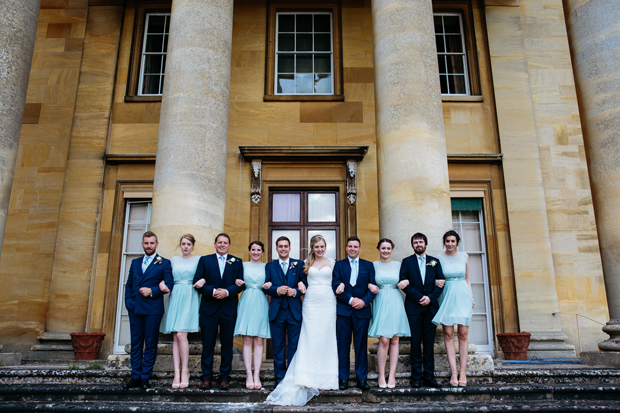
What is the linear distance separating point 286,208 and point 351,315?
507cm

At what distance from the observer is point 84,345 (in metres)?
9.20

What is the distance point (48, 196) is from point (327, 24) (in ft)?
24.8

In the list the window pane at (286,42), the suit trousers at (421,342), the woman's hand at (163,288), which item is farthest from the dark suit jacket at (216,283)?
the window pane at (286,42)

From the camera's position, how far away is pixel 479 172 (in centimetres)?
1070

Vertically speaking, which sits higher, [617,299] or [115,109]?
[115,109]

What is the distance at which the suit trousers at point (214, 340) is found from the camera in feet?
18.6

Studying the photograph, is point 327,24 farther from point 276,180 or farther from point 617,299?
point 617,299

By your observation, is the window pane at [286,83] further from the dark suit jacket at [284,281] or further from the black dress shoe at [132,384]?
the black dress shoe at [132,384]

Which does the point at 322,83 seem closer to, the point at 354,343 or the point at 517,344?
the point at 517,344

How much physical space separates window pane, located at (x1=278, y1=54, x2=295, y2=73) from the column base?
792 centimetres

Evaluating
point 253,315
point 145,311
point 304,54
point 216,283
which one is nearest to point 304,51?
point 304,54

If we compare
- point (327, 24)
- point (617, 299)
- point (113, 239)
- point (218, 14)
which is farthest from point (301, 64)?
point (617, 299)

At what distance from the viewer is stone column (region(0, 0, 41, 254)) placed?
6.99m

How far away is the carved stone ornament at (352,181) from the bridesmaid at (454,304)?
4.36m
